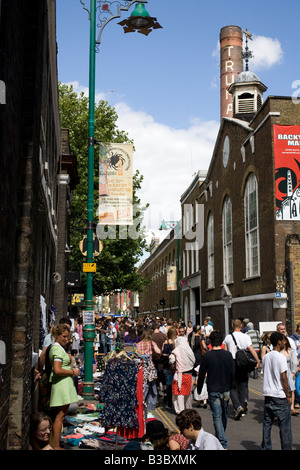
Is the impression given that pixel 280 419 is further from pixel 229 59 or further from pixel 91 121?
pixel 229 59

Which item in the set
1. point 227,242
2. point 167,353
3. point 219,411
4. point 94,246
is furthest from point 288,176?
point 219,411

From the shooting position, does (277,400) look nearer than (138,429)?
Yes

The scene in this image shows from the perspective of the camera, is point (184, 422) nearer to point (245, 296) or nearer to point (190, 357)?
point (190, 357)

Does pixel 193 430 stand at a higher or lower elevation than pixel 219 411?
higher

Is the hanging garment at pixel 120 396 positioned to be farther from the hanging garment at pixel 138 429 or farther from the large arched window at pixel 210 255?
the large arched window at pixel 210 255

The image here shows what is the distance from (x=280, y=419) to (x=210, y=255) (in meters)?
31.7

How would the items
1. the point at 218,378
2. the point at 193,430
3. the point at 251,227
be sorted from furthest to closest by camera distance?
the point at 251,227 → the point at 218,378 → the point at 193,430

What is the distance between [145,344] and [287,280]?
1276 centimetres

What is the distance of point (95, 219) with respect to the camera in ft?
102

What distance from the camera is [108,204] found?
40.5 feet

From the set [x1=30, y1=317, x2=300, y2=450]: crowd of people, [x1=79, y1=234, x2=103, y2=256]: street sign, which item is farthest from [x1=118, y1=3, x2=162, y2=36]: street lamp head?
[x1=30, y1=317, x2=300, y2=450]: crowd of people

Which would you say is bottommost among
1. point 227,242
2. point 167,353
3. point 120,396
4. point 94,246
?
point 120,396

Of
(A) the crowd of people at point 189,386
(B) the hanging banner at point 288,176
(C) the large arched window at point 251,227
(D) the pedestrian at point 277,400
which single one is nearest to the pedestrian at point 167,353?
(A) the crowd of people at point 189,386
